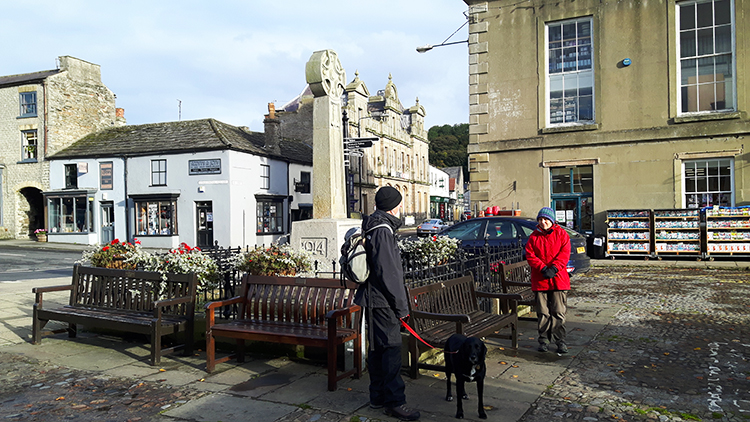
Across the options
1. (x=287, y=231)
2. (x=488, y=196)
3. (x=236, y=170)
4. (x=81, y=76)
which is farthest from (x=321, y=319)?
(x=81, y=76)

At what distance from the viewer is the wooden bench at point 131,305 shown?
19.4 feet

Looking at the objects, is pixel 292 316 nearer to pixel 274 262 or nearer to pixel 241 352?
pixel 241 352

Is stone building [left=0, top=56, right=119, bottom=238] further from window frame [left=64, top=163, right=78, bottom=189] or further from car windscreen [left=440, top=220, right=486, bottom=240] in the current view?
car windscreen [left=440, top=220, right=486, bottom=240]

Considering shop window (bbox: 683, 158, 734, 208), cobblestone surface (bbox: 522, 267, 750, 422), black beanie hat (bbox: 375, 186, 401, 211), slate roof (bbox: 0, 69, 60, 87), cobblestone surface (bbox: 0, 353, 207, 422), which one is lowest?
cobblestone surface (bbox: 522, 267, 750, 422)

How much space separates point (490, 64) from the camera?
19312 millimetres

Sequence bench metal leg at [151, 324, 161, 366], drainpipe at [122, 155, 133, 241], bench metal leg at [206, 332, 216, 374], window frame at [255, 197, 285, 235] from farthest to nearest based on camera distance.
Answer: window frame at [255, 197, 285, 235], drainpipe at [122, 155, 133, 241], bench metal leg at [151, 324, 161, 366], bench metal leg at [206, 332, 216, 374]

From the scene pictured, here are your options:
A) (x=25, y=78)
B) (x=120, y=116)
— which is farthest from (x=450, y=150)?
(x=25, y=78)

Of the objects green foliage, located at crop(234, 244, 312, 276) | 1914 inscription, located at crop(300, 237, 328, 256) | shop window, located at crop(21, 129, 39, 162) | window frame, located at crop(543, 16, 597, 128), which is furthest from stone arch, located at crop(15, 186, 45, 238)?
green foliage, located at crop(234, 244, 312, 276)

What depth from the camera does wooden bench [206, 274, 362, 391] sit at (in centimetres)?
511

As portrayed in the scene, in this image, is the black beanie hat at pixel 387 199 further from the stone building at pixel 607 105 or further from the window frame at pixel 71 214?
the window frame at pixel 71 214

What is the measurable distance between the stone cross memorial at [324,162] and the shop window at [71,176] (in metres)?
29.1

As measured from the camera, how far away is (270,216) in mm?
33625

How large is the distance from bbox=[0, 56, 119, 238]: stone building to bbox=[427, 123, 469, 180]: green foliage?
79824 mm

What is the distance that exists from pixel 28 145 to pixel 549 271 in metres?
36.3
